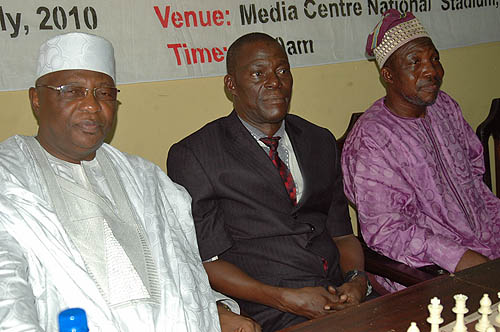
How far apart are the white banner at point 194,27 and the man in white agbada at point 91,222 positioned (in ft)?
1.54

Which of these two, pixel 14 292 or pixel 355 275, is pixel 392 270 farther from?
pixel 14 292

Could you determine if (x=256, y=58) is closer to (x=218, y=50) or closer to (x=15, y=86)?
(x=218, y=50)

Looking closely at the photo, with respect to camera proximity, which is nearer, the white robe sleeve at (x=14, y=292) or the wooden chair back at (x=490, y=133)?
the white robe sleeve at (x=14, y=292)

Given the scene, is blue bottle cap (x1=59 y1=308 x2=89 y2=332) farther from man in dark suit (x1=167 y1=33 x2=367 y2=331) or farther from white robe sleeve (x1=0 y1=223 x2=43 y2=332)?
man in dark suit (x1=167 y1=33 x2=367 y2=331)

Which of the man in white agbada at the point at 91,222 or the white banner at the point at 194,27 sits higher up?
the white banner at the point at 194,27

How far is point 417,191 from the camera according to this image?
2.55 metres

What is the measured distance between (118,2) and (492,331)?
1917 millimetres

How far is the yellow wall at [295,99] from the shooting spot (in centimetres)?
253

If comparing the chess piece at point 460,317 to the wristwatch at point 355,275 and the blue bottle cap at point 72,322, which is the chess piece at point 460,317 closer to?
the wristwatch at point 355,275

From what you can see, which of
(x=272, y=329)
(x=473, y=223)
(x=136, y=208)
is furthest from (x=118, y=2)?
(x=473, y=223)

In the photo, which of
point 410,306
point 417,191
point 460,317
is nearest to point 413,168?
point 417,191

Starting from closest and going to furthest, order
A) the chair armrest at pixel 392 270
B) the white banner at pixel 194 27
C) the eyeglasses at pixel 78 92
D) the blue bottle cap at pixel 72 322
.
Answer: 1. the blue bottle cap at pixel 72 322
2. the eyeglasses at pixel 78 92
3. the chair armrest at pixel 392 270
4. the white banner at pixel 194 27

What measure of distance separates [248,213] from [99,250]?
0.69 m

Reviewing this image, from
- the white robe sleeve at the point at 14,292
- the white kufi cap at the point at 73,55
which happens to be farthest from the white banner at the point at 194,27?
the white robe sleeve at the point at 14,292
